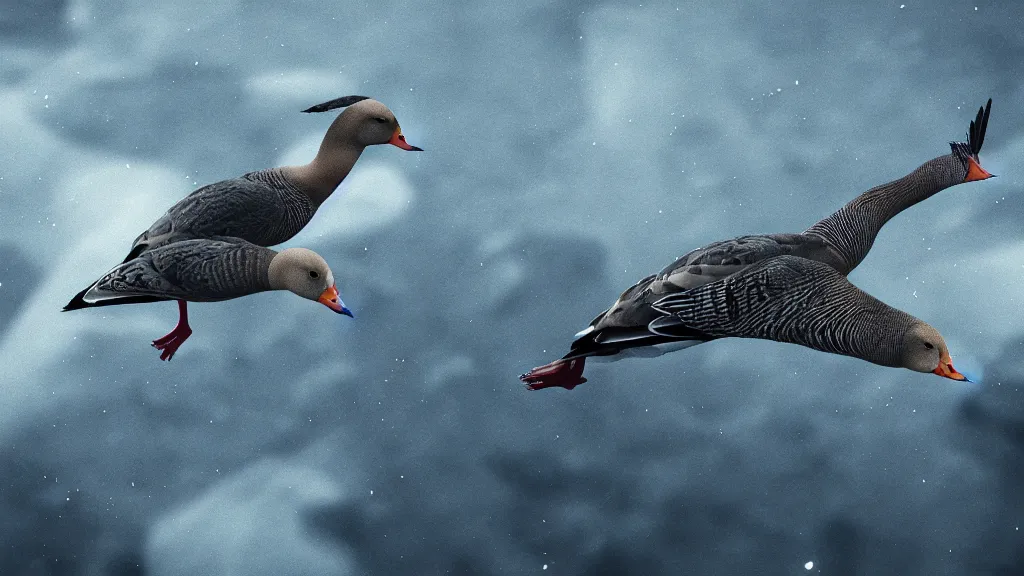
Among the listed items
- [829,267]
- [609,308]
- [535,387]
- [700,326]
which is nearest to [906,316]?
[829,267]

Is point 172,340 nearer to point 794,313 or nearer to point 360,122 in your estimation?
point 360,122

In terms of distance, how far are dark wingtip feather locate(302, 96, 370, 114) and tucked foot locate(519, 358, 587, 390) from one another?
301 cm

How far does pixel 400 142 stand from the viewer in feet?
43.0

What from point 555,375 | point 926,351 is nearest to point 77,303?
point 555,375

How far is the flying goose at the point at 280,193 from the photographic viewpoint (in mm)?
11664

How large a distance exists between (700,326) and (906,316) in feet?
5.42

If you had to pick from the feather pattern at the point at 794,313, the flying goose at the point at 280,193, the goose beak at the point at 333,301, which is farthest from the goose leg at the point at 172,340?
the feather pattern at the point at 794,313

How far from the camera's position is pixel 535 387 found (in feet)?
39.0

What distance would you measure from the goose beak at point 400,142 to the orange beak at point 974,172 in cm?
515

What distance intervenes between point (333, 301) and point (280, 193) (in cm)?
157

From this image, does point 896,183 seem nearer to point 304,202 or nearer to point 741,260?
point 741,260

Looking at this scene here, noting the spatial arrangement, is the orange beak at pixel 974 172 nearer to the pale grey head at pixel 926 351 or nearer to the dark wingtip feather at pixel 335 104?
the pale grey head at pixel 926 351

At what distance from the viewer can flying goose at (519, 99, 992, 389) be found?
10.9m

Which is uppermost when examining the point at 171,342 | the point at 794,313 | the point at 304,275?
the point at 794,313
